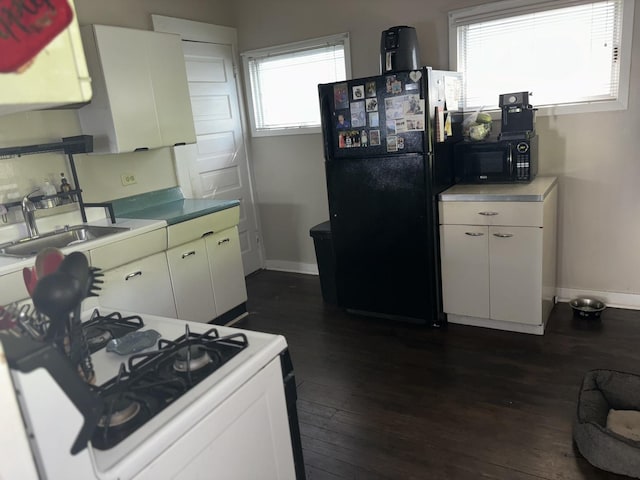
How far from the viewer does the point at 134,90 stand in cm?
314

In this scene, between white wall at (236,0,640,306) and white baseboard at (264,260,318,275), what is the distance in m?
0.64

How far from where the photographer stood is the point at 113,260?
2734 millimetres

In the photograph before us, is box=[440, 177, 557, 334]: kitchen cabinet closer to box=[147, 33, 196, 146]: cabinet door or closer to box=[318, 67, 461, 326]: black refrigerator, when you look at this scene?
box=[318, 67, 461, 326]: black refrigerator

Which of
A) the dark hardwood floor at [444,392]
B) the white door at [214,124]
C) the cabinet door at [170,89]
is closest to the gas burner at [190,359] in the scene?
the dark hardwood floor at [444,392]

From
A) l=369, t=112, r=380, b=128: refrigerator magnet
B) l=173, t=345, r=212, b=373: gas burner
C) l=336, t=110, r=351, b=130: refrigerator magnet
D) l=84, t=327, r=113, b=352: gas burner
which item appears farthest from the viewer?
l=336, t=110, r=351, b=130: refrigerator magnet

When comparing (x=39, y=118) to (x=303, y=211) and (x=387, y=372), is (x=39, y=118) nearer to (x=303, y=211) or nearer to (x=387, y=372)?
(x=303, y=211)

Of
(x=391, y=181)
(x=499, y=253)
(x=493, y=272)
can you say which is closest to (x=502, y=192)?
(x=499, y=253)

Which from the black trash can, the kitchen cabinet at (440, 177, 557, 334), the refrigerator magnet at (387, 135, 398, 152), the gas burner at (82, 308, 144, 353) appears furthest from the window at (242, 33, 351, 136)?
the gas burner at (82, 308, 144, 353)

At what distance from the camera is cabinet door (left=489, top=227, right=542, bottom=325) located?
292cm

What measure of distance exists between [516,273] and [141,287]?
7.55 feet

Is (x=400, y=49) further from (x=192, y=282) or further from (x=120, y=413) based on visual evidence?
(x=120, y=413)

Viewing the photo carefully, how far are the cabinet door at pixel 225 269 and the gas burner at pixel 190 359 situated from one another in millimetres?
2216

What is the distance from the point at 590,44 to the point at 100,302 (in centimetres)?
342

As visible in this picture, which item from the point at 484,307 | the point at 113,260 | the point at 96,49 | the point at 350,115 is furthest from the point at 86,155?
the point at 484,307
